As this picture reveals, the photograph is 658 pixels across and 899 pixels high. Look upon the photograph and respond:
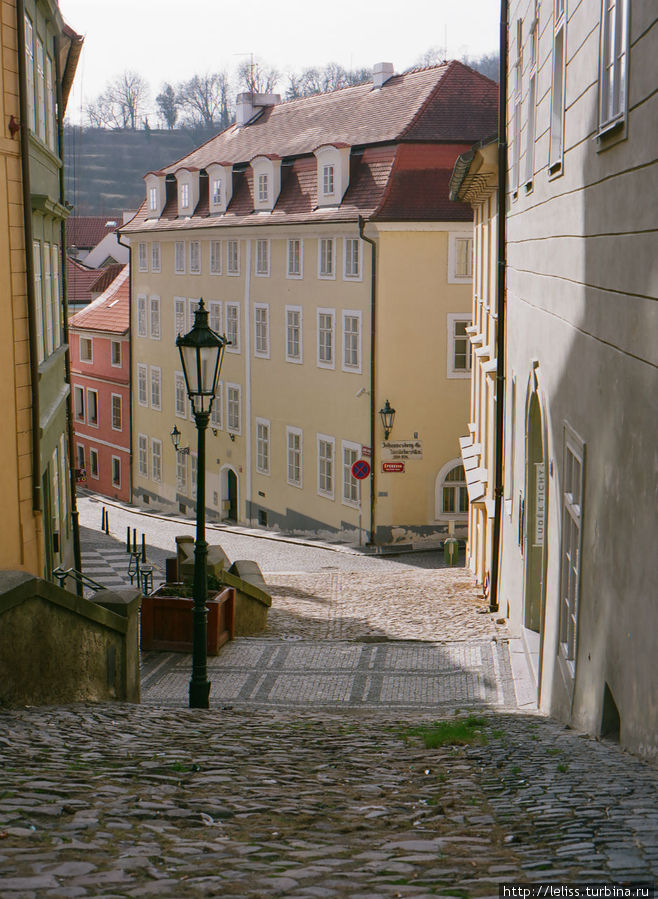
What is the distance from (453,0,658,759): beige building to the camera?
18.2 feet

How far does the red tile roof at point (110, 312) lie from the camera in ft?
154

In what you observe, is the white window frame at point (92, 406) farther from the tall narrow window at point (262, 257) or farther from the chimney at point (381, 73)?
the chimney at point (381, 73)

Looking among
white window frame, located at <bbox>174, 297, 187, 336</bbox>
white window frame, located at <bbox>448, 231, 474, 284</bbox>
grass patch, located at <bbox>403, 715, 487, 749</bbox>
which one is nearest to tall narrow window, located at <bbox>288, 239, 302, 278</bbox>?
white window frame, located at <bbox>448, 231, 474, 284</bbox>

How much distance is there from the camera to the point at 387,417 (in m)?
29.7

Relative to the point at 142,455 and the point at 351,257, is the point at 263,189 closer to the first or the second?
the point at 351,257

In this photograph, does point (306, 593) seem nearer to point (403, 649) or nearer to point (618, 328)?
point (403, 649)

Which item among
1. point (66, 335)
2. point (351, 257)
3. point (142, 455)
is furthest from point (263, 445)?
point (66, 335)

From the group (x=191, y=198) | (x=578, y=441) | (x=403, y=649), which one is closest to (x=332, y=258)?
(x=191, y=198)

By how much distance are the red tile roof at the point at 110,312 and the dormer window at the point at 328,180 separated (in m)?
16.6

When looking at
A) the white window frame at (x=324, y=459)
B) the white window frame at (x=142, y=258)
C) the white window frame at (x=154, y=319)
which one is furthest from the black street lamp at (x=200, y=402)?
the white window frame at (x=142, y=258)

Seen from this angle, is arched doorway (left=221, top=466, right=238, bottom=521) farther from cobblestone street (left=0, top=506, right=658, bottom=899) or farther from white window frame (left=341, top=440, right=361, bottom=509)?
cobblestone street (left=0, top=506, right=658, bottom=899)

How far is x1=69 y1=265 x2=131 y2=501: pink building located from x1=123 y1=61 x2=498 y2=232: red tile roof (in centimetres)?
1059

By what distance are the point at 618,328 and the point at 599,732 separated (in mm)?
2485

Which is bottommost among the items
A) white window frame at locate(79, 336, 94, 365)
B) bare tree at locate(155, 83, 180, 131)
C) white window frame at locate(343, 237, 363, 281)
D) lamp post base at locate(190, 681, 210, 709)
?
lamp post base at locate(190, 681, 210, 709)
